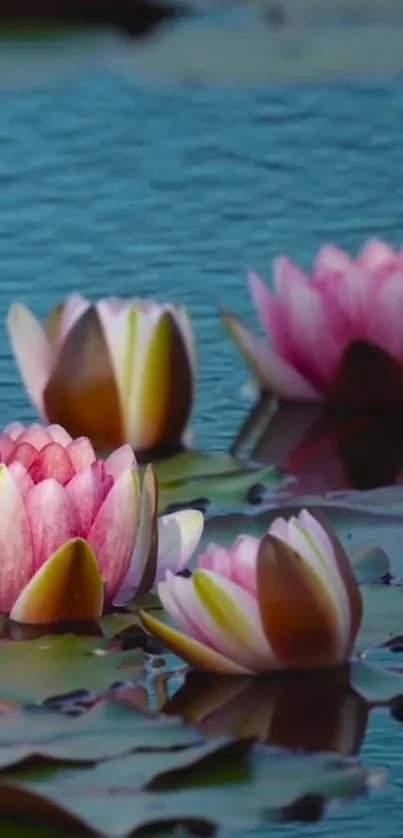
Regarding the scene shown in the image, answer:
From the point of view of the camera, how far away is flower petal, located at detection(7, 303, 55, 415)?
216 centimetres

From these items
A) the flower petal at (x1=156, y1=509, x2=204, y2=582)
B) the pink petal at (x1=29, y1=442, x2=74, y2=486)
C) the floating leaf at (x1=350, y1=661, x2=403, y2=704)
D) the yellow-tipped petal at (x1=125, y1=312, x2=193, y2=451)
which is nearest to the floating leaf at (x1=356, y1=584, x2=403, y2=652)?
the floating leaf at (x1=350, y1=661, x2=403, y2=704)

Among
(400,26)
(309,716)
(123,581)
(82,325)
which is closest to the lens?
(309,716)

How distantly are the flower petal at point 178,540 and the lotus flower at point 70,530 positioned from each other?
3cm

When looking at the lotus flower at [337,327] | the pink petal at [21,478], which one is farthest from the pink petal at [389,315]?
the pink petal at [21,478]

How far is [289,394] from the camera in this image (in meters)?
2.36

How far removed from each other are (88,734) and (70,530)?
279 mm

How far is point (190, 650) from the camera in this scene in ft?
5.14

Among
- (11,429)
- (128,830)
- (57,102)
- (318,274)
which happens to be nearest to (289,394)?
(318,274)

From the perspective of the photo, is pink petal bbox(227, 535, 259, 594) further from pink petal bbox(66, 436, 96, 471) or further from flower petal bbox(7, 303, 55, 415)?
flower petal bbox(7, 303, 55, 415)

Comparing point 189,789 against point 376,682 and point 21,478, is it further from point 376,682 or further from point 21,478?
point 21,478

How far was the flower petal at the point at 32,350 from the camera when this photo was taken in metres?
2.16

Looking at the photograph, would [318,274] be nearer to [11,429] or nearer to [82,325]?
[82,325]

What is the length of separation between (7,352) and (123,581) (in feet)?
2.94

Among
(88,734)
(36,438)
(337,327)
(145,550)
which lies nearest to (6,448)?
(36,438)
